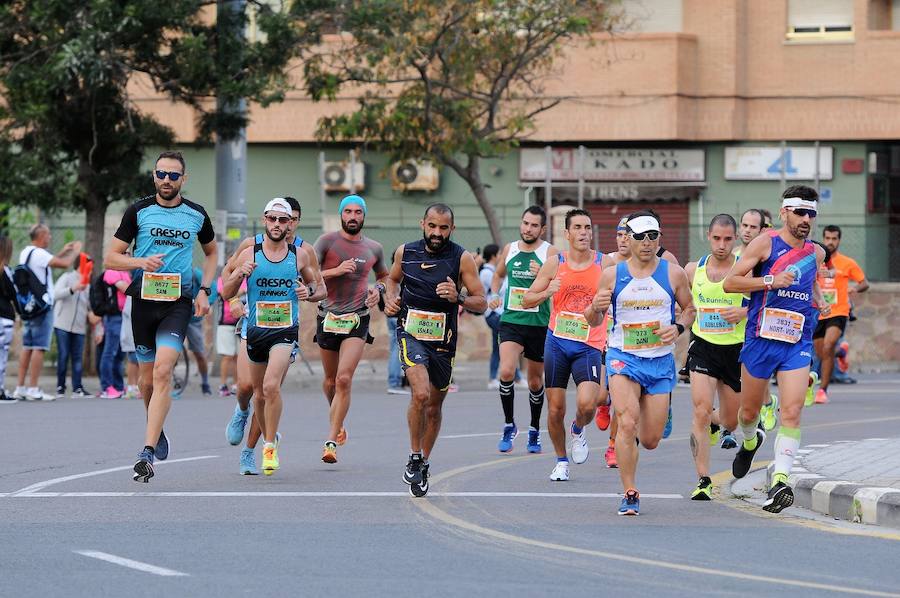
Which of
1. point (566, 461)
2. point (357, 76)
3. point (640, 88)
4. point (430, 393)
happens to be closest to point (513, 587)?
point (430, 393)

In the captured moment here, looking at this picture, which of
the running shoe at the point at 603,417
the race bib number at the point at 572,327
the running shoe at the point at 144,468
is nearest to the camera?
the running shoe at the point at 144,468

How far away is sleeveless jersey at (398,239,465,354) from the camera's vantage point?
39.7 feet

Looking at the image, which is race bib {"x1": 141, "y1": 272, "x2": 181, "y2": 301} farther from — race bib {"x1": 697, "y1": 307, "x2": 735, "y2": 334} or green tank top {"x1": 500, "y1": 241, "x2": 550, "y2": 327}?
race bib {"x1": 697, "y1": 307, "x2": 735, "y2": 334}

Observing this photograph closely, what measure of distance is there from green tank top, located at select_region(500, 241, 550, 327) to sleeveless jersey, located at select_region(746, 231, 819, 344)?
3608 millimetres

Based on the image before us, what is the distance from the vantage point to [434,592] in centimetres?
791

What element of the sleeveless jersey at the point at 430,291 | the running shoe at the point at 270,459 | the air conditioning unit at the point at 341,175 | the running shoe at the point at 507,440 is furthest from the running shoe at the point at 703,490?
the air conditioning unit at the point at 341,175

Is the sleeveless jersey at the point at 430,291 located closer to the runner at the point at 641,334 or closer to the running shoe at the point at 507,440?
the runner at the point at 641,334

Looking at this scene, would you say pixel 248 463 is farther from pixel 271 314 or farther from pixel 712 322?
pixel 712 322

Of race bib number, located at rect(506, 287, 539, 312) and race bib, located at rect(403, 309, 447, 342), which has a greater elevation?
race bib number, located at rect(506, 287, 539, 312)

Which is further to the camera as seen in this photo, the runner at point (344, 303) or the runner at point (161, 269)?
the runner at point (344, 303)

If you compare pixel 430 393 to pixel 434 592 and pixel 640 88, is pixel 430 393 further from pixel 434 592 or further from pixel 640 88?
pixel 640 88

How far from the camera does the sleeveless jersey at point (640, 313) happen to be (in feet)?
36.0

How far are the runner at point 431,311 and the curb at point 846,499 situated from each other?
2.46 meters

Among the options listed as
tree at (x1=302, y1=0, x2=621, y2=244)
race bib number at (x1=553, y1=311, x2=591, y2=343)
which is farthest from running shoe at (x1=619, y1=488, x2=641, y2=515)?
tree at (x1=302, y1=0, x2=621, y2=244)
